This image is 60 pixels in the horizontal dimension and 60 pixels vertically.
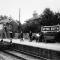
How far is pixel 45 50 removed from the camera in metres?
13.2

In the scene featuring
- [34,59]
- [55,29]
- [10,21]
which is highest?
[10,21]

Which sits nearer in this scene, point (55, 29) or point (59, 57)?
point (59, 57)

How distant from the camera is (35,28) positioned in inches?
1511

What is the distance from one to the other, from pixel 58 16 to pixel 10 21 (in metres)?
20.8

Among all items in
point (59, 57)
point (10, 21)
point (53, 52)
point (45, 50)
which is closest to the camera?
point (59, 57)

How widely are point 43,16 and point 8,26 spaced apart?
18417mm

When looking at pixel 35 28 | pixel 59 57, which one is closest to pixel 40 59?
pixel 59 57

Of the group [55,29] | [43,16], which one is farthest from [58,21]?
[55,29]

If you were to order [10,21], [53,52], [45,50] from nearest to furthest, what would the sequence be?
[53,52], [45,50], [10,21]

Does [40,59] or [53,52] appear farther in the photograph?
[53,52]

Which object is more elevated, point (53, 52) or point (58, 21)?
point (58, 21)

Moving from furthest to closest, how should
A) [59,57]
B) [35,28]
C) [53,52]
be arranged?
[35,28], [53,52], [59,57]

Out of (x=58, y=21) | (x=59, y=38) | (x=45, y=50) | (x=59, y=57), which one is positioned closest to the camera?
(x=59, y=57)

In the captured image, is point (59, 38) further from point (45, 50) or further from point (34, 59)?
point (34, 59)
